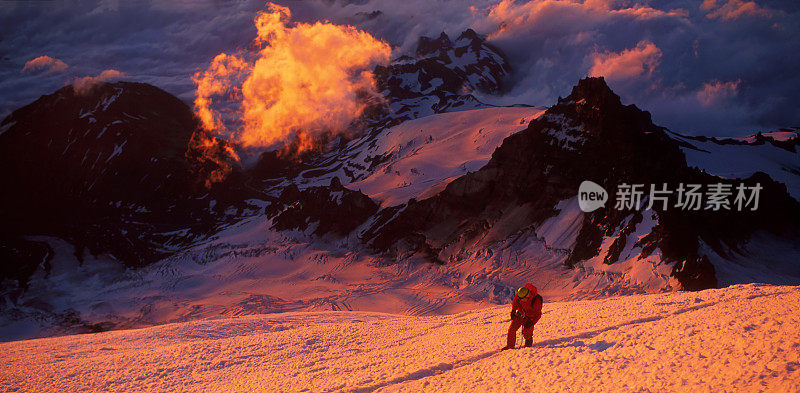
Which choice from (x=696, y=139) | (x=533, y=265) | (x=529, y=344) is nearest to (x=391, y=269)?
(x=533, y=265)

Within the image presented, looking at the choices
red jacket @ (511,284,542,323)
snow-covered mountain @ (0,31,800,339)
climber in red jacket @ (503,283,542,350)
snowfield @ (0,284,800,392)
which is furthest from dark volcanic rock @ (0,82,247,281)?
red jacket @ (511,284,542,323)

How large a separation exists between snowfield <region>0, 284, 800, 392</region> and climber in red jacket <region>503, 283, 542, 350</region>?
59cm

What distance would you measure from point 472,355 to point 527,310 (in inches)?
75.9

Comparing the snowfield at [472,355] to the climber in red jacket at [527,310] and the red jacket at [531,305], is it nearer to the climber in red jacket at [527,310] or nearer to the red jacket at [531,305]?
the climber in red jacket at [527,310]

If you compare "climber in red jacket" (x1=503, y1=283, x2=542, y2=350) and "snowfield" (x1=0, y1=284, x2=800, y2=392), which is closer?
"snowfield" (x1=0, y1=284, x2=800, y2=392)

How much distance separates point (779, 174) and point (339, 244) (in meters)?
71.5

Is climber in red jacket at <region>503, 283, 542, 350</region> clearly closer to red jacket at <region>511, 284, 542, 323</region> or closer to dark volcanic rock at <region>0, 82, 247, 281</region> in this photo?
red jacket at <region>511, 284, 542, 323</region>

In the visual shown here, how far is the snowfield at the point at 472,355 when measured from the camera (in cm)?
914

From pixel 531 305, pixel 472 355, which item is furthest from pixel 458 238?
pixel 531 305

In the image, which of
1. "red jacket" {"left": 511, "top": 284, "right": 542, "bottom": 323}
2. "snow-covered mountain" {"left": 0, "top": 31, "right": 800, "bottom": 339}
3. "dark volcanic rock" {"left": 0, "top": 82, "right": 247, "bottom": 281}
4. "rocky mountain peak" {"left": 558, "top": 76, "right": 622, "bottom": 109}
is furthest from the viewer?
"dark volcanic rock" {"left": 0, "top": 82, "right": 247, "bottom": 281}

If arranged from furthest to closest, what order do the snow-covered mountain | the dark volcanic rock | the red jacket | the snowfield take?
1. the dark volcanic rock
2. the snow-covered mountain
3. the red jacket
4. the snowfield

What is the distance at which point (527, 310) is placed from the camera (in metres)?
12.2

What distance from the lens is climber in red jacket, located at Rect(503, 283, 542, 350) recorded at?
39.7 ft

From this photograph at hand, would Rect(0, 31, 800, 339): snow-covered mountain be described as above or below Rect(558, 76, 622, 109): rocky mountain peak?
below
